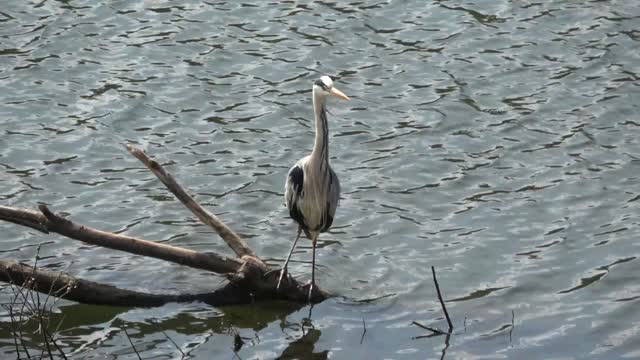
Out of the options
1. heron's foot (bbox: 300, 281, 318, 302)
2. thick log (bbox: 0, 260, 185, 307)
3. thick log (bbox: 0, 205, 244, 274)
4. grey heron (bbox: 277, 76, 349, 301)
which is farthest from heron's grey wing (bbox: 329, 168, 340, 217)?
thick log (bbox: 0, 260, 185, 307)

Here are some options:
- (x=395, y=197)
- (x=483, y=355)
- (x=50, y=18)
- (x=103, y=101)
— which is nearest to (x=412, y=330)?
(x=483, y=355)

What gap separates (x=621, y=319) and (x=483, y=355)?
1.18 metres

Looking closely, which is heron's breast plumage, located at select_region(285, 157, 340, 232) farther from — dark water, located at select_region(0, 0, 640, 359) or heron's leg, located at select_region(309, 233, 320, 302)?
dark water, located at select_region(0, 0, 640, 359)

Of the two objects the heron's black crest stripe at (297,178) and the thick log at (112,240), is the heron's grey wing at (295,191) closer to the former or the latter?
the heron's black crest stripe at (297,178)

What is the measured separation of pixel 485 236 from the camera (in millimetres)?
10422

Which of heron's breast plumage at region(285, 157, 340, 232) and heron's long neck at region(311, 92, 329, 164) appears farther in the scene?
heron's breast plumage at region(285, 157, 340, 232)

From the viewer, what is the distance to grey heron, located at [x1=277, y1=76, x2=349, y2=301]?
31.9ft

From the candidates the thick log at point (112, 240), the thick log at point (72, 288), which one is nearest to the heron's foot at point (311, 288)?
the thick log at point (112, 240)

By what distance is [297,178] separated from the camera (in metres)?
9.88

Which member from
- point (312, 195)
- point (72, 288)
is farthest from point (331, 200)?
point (72, 288)

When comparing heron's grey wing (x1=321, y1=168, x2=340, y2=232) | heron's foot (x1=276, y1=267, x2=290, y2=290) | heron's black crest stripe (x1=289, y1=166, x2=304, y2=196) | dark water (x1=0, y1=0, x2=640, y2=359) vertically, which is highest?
heron's black crest stripe (x1=289, y1=166, x2=304, y2=196)

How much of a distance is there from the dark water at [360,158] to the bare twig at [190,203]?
568mm

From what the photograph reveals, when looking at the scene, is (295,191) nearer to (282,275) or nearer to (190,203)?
(282,275)

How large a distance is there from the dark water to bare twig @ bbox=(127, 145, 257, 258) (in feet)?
1.86
